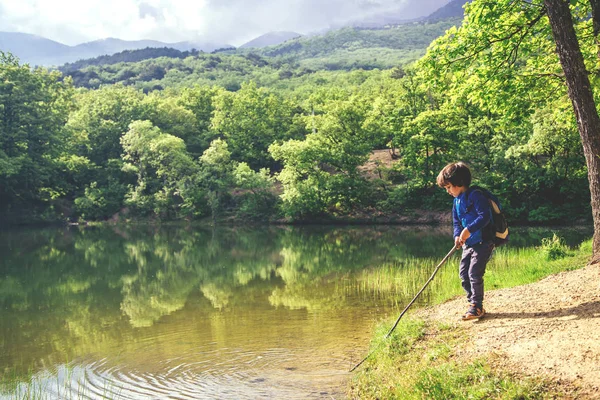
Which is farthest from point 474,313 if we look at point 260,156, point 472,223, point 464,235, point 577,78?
point 260,156

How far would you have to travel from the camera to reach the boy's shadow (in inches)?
251

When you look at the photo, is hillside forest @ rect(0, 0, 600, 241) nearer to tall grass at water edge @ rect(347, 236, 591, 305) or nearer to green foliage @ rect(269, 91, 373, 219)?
green foliage @ rect(269, 91, 373, 219)

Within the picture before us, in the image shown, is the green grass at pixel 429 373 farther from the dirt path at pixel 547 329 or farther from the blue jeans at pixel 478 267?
the blue jeans at pixel 478 267

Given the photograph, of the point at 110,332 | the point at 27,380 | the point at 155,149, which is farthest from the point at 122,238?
the point at 27,380

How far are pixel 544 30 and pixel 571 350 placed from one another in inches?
300

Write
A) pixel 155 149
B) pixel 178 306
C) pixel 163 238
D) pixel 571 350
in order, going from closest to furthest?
pixel 571 350
pixel 178 306
pixel 163 238
pixel 155 149

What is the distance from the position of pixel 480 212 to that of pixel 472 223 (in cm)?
18

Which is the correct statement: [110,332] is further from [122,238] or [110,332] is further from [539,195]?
[539,195]

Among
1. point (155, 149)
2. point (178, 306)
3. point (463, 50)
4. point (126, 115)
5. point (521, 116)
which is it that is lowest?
point (178, 306)

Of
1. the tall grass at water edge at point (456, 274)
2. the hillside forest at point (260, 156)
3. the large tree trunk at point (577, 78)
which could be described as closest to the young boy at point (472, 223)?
the large tree trunk at point (577, 78)

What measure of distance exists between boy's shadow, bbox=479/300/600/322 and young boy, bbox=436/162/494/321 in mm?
347

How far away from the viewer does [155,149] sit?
161ft

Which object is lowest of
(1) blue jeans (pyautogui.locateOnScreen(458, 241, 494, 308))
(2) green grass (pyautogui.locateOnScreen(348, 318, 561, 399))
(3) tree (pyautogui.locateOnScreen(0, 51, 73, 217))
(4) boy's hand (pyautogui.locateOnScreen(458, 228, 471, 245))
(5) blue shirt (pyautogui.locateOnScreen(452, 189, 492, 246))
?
(2) green grass (pyautogui.locateOnScreen(348, 318, 561, 399))

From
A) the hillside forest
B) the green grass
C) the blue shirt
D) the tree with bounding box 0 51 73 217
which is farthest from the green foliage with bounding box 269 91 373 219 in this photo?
the blue shirt
